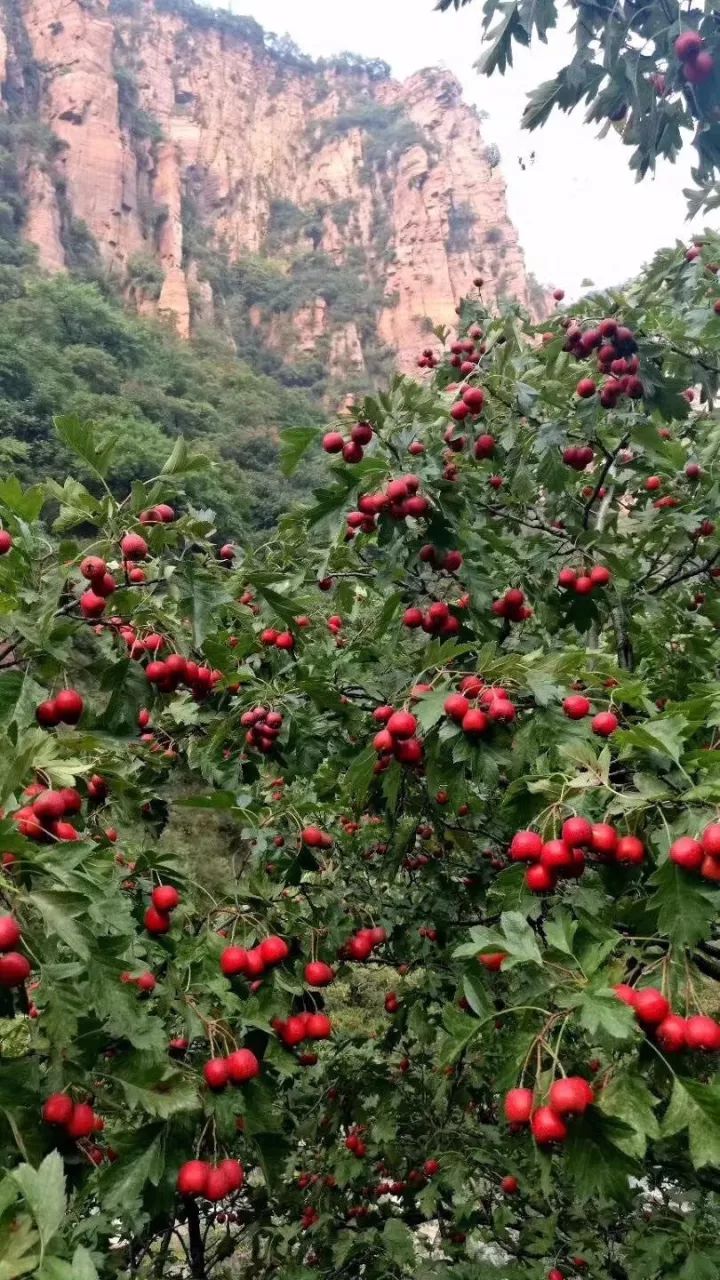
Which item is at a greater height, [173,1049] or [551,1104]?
[551,1104]

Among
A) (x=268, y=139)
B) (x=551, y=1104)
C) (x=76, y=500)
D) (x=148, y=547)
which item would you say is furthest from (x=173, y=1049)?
(x=268, y=139)

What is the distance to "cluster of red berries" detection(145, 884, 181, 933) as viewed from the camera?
84.7 inches

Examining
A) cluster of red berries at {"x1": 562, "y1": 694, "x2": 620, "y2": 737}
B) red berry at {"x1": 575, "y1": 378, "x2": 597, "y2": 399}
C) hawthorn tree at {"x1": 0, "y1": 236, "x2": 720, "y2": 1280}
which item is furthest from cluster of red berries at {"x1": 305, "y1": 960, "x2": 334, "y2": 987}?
red berry at {"x1": 575, "y1": 378, "x2": 597, "y2": 399}

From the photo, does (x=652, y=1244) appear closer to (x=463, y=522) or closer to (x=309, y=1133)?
(x=309, y=1133)

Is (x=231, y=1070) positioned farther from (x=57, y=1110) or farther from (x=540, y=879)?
(x=540, y=879)

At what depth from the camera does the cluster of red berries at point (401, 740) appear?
7.63 feet

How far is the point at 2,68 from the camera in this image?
2121 inches

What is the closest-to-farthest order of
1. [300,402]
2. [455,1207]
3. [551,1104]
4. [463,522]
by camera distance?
[551,1104], [463,522], [455,1207], [300,402]

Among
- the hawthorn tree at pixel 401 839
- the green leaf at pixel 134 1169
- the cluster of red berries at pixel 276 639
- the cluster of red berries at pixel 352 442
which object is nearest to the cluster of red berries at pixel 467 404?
the hawthorn tree at pixel 401 839

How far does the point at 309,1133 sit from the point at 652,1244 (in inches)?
56.7

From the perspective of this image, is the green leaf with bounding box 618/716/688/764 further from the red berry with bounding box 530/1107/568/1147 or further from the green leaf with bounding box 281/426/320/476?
the green leaf with bounding box 281/426/320/476

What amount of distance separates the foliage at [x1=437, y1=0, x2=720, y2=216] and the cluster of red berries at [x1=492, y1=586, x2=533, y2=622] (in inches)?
63.4

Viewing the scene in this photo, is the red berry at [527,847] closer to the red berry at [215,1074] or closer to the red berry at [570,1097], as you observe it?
the red berry at [570,1097]

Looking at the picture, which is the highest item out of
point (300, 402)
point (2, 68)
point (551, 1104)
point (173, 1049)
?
point (2, 68)
